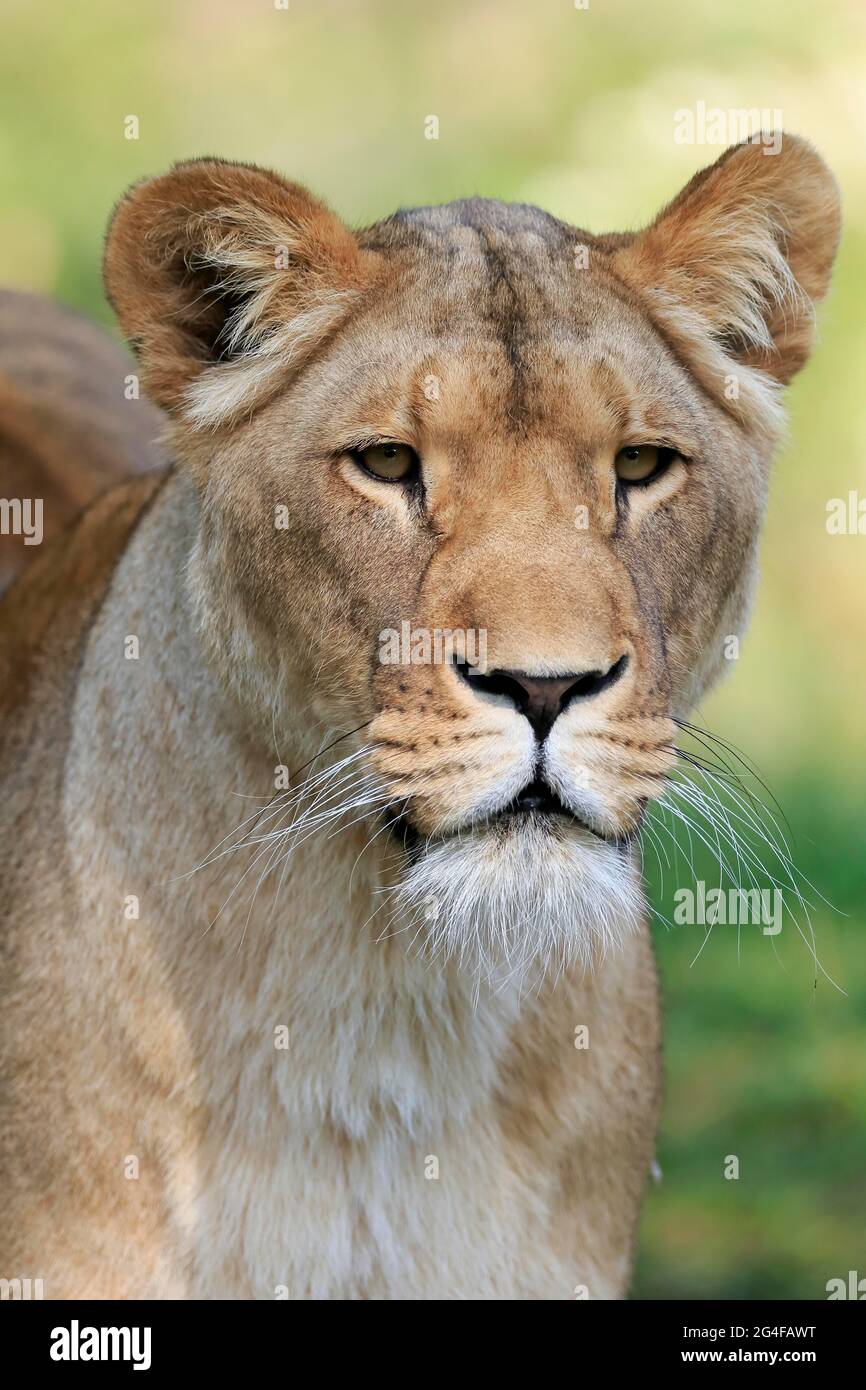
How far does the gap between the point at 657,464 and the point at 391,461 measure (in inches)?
15.2

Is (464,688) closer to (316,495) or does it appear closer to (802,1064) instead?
(316,495)

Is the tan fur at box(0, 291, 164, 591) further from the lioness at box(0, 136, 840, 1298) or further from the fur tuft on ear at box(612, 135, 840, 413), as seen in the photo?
the fur tuft on ear at box(612, 135, 840, 413)

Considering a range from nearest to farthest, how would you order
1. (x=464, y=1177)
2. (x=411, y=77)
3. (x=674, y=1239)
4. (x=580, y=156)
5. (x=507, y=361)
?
(x=507, y=361) → (x=464, y=1177) → (x=674, y=1239) → (x=580, y=156) → (x=411, y=77)

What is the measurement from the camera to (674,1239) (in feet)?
15.8

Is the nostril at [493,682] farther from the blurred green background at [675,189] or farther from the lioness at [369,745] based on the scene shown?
the blurred green background at [675,189]

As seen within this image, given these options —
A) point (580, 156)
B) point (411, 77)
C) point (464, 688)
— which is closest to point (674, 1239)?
point (464, 688)

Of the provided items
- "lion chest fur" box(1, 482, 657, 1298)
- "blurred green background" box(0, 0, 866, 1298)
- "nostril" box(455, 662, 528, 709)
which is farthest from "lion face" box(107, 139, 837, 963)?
"blurred green background" box(0, 0, 866, 1298)

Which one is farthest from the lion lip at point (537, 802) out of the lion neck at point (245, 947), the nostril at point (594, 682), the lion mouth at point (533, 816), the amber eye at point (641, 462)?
the amber eye at point (641, 462)

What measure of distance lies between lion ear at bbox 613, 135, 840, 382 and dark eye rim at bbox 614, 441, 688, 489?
0.83 feet

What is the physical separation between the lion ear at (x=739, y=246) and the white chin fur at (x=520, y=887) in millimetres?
853

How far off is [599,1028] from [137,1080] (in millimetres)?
748

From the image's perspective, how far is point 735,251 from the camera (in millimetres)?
2762

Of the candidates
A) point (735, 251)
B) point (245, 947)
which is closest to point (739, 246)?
point (735, 251)

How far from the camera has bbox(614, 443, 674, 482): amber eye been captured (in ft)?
8.25
